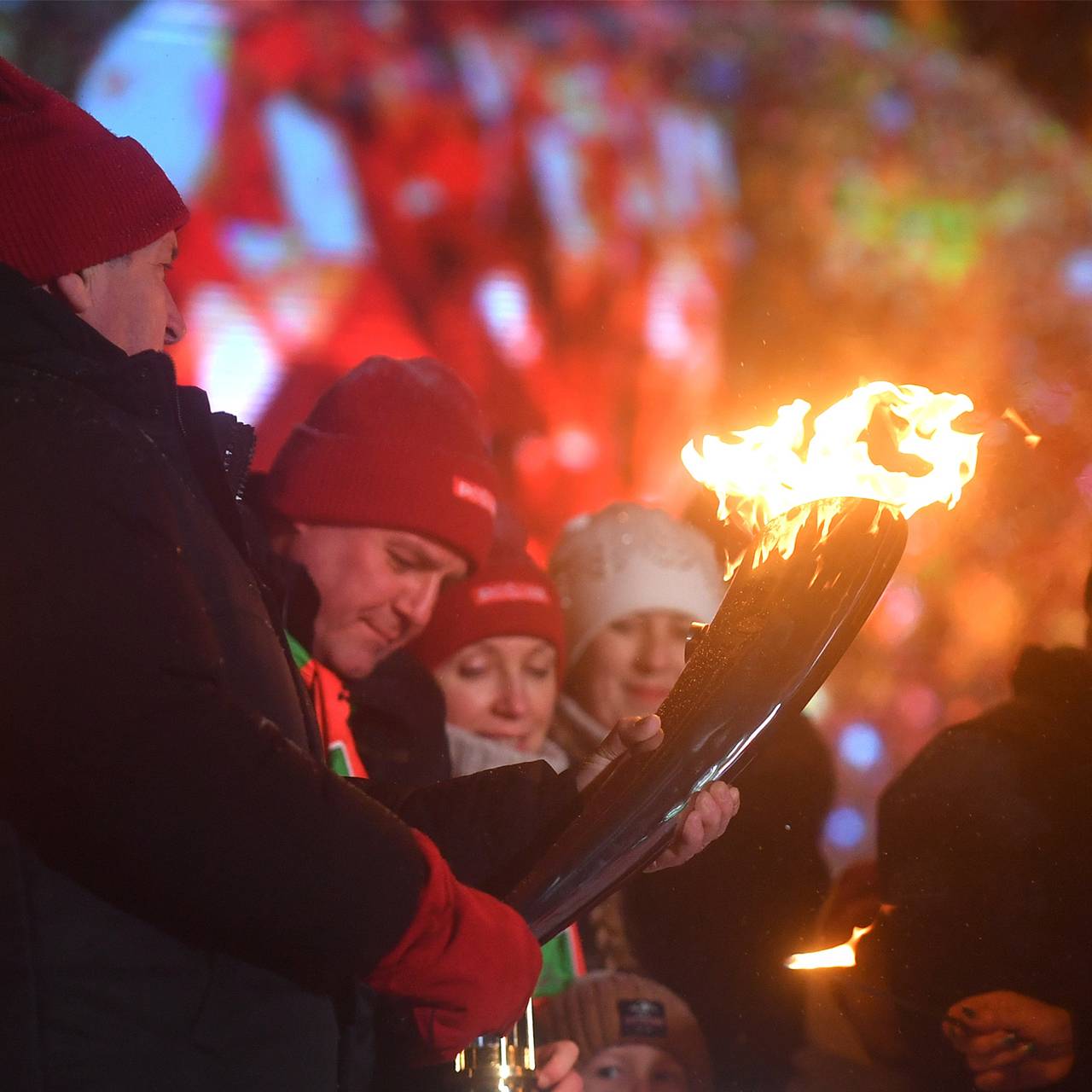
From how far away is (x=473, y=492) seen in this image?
2.48m

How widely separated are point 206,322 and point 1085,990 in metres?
2.99

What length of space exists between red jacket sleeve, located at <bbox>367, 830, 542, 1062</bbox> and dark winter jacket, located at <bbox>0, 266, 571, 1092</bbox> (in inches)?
0.8

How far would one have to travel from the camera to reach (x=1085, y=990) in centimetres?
191

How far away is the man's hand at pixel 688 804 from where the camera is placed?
137 cm

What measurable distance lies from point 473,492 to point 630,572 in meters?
0.57

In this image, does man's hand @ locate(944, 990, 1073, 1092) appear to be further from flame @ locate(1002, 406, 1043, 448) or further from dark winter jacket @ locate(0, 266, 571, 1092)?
dark winter jacket @ locate(0, 266, 571, 1092)

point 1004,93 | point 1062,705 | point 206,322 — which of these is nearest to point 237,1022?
point 1062,705

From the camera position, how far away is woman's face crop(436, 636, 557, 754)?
2562mm

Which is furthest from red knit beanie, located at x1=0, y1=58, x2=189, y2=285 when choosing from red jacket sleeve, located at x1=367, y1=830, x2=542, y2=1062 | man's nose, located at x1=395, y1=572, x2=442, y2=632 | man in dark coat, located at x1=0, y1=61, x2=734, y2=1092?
man's nose, located at x1=395, y1=572, x2=442, y2=632

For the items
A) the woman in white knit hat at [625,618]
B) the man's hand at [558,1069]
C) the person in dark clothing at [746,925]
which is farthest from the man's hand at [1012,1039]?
the woman in white knit hat at [625,618]

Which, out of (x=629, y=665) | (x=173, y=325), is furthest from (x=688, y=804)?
(x=629, y=665)

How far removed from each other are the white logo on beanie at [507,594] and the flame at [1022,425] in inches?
42.4

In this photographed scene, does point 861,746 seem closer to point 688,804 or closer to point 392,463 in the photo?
point 392,463

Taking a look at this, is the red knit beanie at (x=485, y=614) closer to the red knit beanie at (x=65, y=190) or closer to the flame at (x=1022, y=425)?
the flame at (x=1022, y=425)
